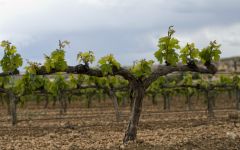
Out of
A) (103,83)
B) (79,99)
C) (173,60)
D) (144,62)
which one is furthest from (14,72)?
(79,99)

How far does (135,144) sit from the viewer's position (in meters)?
12.5

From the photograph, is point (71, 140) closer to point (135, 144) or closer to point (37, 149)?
point (37, 149)

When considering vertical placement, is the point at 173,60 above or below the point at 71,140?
above

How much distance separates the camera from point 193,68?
Answer: 45.9ft

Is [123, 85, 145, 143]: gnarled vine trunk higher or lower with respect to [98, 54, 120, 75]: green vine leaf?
lower

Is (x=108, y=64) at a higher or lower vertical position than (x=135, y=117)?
higher

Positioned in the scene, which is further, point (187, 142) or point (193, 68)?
point (193, 68)

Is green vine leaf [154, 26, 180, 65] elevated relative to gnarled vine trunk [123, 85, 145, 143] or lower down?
elevated

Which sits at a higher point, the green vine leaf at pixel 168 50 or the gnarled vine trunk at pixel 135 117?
the green vine leaf at pixel 168 50

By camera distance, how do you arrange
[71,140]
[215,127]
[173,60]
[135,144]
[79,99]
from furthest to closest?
[79,99] < [215,127] < [71,140] < [173,60] < [135,144]

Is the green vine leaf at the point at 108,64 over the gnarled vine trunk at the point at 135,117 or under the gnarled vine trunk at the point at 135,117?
over

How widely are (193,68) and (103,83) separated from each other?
10.9 metres

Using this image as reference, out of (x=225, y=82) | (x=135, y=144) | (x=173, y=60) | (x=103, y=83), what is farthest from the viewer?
(x=225, y=82)

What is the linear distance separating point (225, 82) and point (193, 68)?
53.9 feet
